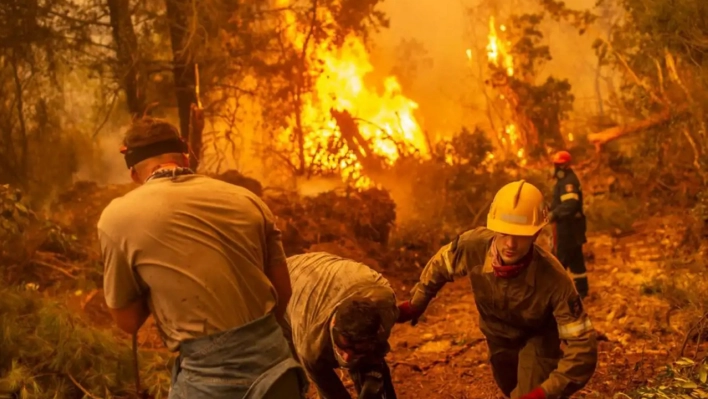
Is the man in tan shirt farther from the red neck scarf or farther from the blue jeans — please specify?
the red neck scarf

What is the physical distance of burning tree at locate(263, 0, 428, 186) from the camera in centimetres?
1077

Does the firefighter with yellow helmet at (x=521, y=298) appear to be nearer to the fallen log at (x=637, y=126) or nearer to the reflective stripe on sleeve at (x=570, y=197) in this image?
the reflective stripe on sleeve at (x=570, y=197)

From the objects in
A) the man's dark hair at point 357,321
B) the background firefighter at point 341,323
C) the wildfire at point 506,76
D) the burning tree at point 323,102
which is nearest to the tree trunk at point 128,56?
the burning tree at point 323,102

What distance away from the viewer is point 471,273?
3277mm

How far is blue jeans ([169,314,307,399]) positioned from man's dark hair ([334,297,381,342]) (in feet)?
0.90

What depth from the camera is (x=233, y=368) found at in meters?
2.38

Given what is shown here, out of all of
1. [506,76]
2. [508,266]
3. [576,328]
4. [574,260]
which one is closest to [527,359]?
[576,328]

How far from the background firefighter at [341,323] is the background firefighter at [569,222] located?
4101 mm

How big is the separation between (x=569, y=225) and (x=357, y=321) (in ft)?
15.5

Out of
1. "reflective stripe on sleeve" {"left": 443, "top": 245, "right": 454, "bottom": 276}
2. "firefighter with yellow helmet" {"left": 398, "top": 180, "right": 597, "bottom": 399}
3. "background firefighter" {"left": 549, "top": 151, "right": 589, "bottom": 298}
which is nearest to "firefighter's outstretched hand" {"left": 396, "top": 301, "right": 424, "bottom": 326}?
"firefighter with yellow helmet" {"left": 398, "top": 180, "right": 597, "bottom": 399}

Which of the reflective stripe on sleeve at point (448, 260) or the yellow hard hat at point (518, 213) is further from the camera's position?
the reflective stripe on sleeve at point (448, 260)

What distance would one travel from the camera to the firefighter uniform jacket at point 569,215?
6492 millimetres

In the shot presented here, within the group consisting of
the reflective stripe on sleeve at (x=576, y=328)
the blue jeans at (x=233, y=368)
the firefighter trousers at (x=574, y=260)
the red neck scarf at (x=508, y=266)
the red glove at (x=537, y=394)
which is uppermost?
the red neck scarf at (x=508, y=266)

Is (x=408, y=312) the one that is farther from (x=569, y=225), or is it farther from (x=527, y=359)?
(x=569, y=225)
